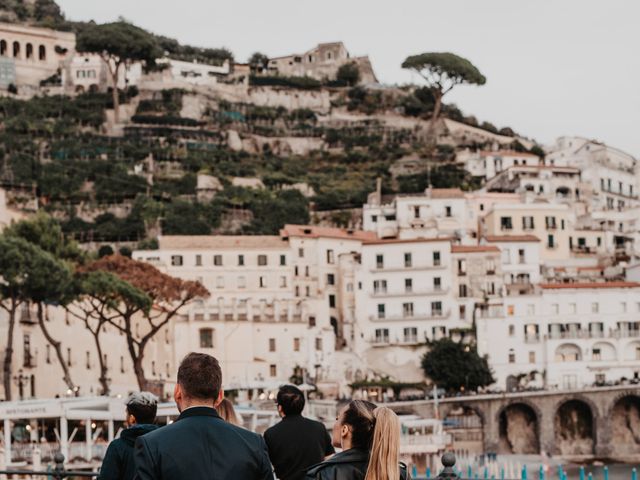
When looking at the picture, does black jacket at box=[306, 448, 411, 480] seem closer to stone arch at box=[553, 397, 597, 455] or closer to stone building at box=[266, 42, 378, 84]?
stone arch at box=[553, 397, 597, 455]

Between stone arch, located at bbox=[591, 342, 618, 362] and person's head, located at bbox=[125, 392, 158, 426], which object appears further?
stone arch, located at bbox=[591, 342, 618, 362]

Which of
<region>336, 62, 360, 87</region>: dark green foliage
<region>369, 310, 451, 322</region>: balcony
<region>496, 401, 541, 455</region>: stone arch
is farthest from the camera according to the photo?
<region>336, 62, 360, 87</region>: dark green foliage

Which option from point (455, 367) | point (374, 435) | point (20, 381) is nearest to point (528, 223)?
point (455, 367)

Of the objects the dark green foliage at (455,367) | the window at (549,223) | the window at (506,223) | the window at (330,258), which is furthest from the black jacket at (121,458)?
the window at (549,223)

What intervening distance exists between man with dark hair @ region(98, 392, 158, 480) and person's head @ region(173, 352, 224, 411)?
4.38 feet

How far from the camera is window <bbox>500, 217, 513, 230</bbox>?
304 feet

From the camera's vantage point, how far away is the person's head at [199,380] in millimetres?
6887

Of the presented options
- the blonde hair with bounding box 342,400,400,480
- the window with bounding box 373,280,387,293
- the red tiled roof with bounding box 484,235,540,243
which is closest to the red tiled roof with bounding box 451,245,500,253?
the red tiled roof with bounding box 484,235,540,243

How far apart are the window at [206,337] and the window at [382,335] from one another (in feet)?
41.1

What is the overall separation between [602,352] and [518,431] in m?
7.65

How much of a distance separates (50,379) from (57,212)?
4136 centimetres

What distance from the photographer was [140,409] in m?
8.57

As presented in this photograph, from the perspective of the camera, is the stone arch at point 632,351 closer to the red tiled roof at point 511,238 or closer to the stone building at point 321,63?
the red tiled roof at point 511,238

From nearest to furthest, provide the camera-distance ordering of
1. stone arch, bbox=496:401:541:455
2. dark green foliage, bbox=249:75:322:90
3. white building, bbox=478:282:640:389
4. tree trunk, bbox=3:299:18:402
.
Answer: tree trunk, bbox=3:299:18:402 → stone arch, bbox=496:401:541:455 → white building, bbox=478:282:640:389 → dark green foliage, bbox=249:75:322:90
